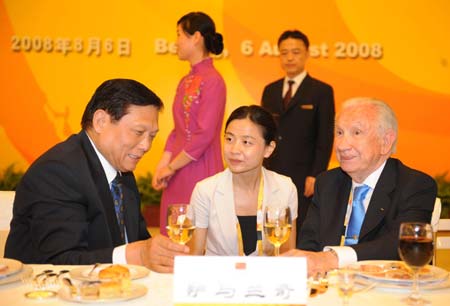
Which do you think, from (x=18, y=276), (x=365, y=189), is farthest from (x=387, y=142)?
(x=18, y=276)

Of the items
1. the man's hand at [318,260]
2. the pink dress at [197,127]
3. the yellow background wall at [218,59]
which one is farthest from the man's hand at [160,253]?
the yellow background wall at [218,59]

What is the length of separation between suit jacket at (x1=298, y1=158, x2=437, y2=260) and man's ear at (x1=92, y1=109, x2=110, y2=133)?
1000mm

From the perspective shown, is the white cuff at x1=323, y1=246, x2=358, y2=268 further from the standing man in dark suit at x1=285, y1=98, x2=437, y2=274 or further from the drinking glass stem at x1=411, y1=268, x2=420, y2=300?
the drinking glass stem at x1=411, y1=268, x2=420, y2=300

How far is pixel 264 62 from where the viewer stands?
7371 millimetres

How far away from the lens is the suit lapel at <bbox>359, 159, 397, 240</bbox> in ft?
9.10

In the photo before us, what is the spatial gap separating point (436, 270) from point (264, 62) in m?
5.32

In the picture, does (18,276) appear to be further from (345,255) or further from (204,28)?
(204,28)

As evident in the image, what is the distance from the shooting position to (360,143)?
2.88 m

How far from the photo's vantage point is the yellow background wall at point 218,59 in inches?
288

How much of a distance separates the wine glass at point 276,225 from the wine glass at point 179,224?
0.83 feet

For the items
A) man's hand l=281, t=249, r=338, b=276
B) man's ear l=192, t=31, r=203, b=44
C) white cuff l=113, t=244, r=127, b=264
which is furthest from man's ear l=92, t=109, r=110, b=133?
man's ear l=192, t=31, r=203, b=44

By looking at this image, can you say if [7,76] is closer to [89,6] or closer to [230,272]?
[89,6]

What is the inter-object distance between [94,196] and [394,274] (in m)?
→ 1.09

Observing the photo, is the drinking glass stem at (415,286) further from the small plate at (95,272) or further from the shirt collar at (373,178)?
the shirt collar at (373,178)
